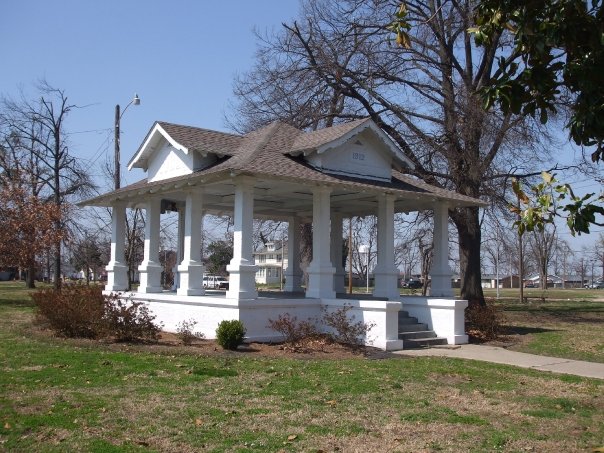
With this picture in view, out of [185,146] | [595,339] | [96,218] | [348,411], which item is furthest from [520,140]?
[96,218]

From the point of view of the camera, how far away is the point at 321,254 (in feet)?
49.5

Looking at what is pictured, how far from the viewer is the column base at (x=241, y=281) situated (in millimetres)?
13766

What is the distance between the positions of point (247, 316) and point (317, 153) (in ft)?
14.7

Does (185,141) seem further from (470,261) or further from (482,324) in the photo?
(470,261)

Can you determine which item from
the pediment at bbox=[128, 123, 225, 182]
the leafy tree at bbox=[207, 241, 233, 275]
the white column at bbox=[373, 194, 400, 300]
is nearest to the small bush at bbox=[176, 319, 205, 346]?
the pediment at bbox=[128, 123, 225, 182]

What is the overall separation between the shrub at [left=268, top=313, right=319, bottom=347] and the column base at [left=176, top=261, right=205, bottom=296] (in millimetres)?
2457

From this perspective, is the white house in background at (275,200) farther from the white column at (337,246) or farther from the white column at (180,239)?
the white column at (337,246)

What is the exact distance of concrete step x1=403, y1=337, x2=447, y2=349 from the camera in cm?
1445

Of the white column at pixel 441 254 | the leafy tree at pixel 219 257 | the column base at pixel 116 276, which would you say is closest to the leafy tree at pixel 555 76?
the white column at pixel 441 254

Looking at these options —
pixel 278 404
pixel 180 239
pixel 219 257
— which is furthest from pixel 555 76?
pixel 219 257

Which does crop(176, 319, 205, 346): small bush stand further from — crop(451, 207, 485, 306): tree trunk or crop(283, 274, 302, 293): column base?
crop(451, 207, 485, 306): tree trunk

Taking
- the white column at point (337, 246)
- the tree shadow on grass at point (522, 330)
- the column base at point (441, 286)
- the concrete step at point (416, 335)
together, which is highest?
the white column at point (337, 246)

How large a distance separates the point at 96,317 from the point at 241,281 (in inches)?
122

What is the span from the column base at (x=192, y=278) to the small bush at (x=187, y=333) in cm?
72
